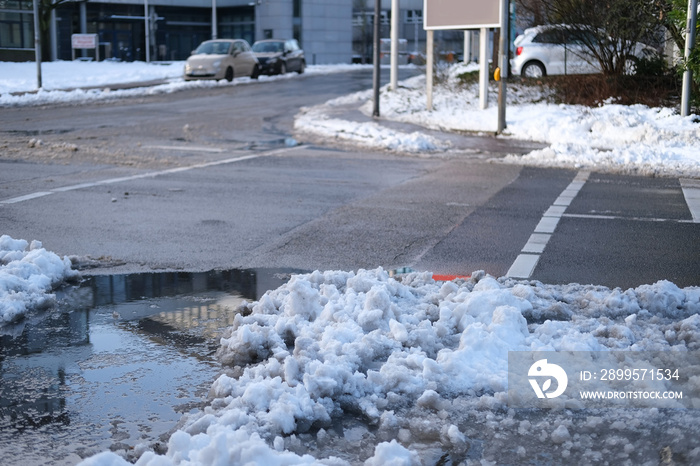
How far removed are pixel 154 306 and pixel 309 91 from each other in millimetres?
26920

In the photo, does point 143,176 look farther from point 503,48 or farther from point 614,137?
point 614,137

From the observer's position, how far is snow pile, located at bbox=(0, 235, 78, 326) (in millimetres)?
5977

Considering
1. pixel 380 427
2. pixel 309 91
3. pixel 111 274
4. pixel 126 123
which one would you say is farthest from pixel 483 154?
pixel 309 91

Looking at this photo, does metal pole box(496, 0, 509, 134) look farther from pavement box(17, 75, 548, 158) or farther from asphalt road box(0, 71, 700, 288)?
asphalt road box(0, 71, 700, 288)

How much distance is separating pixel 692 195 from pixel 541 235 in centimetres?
382

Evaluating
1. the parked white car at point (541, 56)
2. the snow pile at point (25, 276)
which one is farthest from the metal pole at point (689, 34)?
the snow pile at point (25, 276)

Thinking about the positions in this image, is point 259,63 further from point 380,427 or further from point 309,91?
point 380,427

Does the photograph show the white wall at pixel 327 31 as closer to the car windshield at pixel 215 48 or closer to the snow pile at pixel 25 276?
the car windshield at pixel 215 48

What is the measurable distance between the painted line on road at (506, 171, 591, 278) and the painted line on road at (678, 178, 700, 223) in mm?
1340

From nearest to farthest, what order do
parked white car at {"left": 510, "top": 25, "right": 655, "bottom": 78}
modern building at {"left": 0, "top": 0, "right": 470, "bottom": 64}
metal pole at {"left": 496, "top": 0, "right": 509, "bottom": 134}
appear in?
1. metal pole at {"left": 496, "top": 0, "right": 509, "bottom": 134}
2. parked white car at {"left": 510, "top": 25, "right": 655, "bottom": 78}
3. modern building at {"left": 0, "top": 0, "right": 470, "bottom": 64}

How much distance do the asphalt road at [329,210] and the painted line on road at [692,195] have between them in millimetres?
77

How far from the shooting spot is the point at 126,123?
21203 millimetres

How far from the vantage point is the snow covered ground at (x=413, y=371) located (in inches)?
153

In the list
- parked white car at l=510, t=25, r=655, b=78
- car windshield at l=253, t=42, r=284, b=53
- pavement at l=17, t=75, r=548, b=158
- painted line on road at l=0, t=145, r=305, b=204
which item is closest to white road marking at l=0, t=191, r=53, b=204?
painted line on road at l=0, t=145, r=305, b=204
